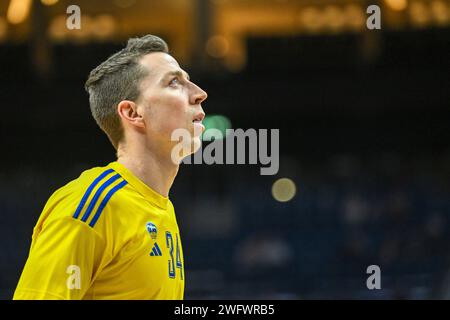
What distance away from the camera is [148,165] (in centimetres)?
316

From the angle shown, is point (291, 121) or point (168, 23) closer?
point (291, 121)

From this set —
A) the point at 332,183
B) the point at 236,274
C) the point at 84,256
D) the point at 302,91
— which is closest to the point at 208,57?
the point at 302,91

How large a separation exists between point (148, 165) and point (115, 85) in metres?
0.36

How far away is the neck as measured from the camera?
3.15m

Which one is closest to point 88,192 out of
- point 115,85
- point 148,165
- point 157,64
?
point 148,165

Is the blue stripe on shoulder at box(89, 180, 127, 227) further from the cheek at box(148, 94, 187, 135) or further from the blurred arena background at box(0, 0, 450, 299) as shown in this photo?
the blurred arena background at box(0, 0, 450, 299)

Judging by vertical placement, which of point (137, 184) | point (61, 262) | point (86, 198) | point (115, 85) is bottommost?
point (61, 262)

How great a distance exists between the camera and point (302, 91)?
1442cm

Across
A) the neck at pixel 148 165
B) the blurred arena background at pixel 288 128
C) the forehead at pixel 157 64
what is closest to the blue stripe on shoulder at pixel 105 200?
the neck at pixel 148 165

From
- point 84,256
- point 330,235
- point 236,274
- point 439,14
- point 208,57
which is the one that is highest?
point 439,14

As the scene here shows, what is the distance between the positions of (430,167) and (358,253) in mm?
3005

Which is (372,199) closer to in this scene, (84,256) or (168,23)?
(168,23)

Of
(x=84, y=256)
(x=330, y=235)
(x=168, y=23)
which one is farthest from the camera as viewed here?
(x=168, y=23)

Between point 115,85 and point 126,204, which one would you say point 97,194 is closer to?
point 126,204
